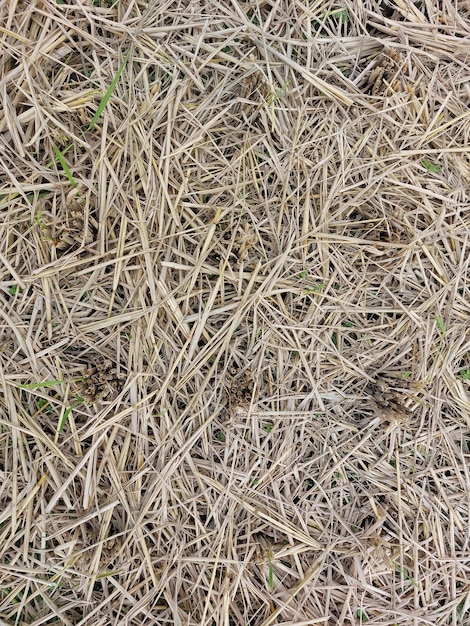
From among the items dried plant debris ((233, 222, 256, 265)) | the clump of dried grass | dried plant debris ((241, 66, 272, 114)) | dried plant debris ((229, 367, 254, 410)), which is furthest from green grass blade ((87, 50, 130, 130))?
dried plant debris ((229, 367, 254, 410))

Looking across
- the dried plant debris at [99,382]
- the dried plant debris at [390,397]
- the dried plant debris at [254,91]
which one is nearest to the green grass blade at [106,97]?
the dried plant debris at [254,91]

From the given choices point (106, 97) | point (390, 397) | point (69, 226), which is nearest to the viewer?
point (106, 97)

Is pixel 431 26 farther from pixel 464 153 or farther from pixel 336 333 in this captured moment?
pixel 336 333

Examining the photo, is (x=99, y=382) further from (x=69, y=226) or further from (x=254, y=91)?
(x=254, y=91)

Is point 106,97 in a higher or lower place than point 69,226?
higher

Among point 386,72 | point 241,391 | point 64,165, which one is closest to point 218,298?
point 241,391

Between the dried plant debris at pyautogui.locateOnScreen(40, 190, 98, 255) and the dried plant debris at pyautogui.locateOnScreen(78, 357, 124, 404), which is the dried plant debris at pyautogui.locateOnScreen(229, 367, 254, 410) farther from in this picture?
the dried plant debris at pyautogui.locateOnScreen(40, 190, 98, 255)

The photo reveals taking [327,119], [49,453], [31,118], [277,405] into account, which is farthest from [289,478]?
[31,118]

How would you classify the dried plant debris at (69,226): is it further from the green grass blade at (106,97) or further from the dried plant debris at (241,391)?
the dried plant debris at (241,391)
